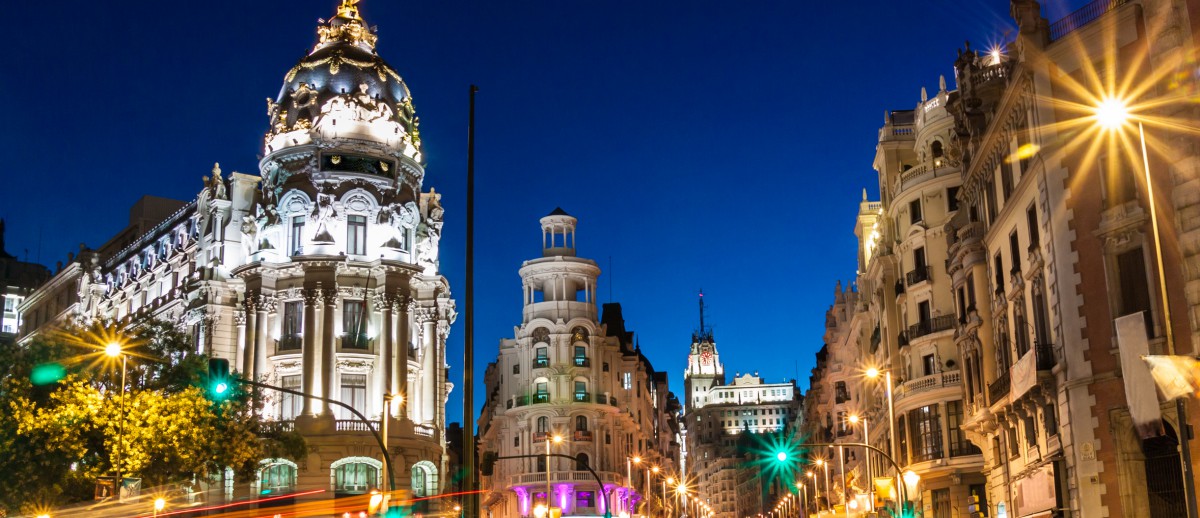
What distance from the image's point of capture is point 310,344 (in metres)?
72.4

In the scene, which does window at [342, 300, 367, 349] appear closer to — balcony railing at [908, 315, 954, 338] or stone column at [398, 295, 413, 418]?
stone column at [398, 295, 413, 418]

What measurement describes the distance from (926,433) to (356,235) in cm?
3711

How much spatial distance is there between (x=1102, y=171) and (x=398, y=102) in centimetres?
5388

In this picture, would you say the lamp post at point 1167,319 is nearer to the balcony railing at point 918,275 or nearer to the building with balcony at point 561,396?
the balcony railing at point 918,275

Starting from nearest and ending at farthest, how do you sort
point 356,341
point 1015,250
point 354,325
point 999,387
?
1. point 1015,250
2. point 999,387
3. point 356,341
4. point 354,325

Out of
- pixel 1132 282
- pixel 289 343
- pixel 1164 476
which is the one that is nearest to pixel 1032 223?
pixel 1132 282

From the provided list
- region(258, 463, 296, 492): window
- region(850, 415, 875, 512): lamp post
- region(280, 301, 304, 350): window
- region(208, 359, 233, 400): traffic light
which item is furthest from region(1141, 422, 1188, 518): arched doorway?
region(280, 301, 304, 350): window

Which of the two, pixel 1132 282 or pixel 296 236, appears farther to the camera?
pixel 296 236

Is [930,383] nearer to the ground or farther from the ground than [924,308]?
nearer to the ground

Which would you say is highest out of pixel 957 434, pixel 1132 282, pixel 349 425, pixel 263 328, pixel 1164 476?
pixel 263 328

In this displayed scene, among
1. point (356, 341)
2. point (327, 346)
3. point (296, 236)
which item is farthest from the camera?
point (296, 236)

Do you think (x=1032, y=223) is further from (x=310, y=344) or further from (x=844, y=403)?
(x=844, y=403)

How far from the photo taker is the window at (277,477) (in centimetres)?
7031

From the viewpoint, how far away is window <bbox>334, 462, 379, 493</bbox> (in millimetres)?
70438
